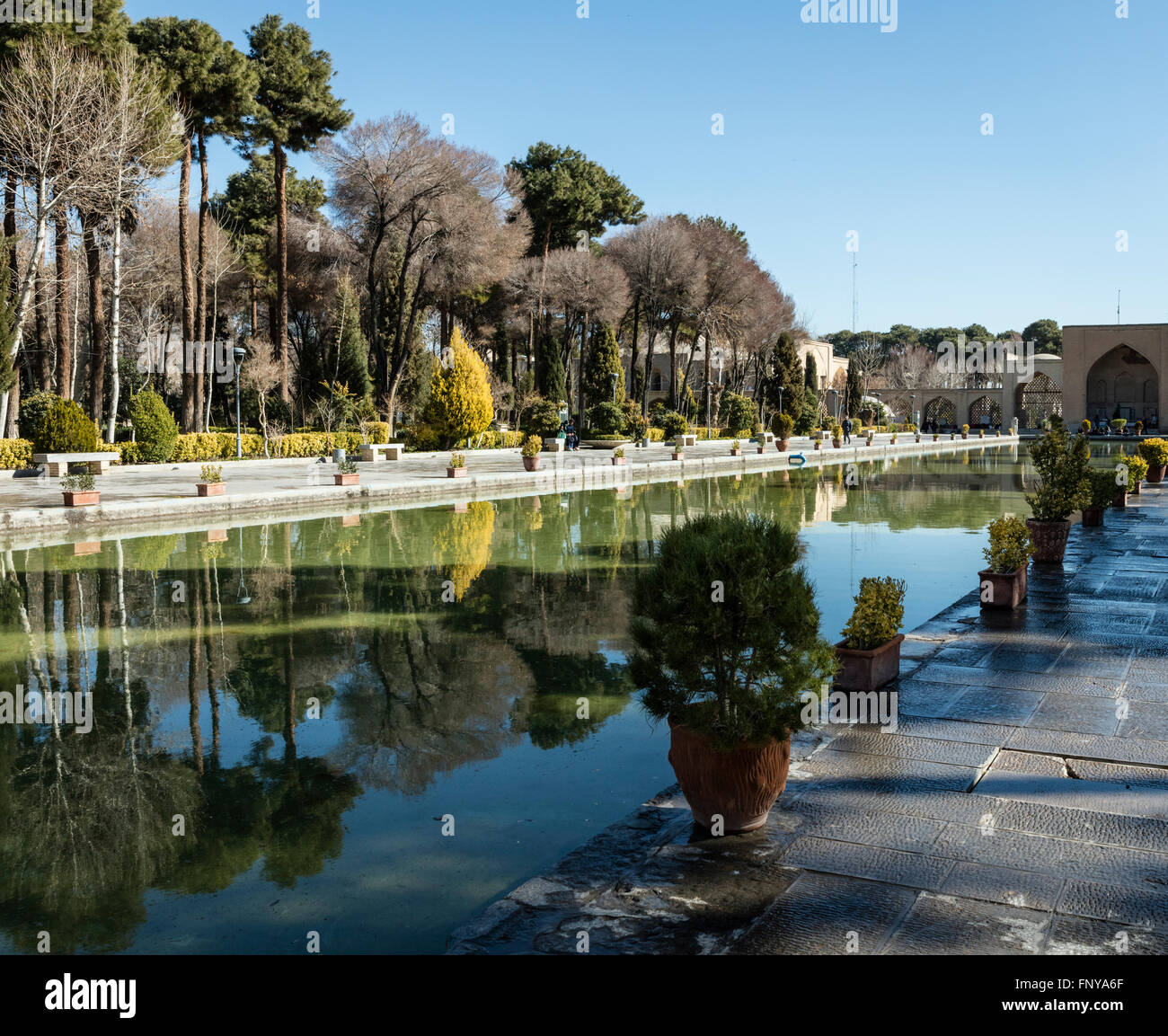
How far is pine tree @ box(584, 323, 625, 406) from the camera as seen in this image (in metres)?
38.6

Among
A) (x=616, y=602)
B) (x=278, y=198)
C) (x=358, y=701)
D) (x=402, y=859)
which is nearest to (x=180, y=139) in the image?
(x=278, y=198)

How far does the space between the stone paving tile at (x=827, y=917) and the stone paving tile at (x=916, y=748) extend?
1.42 meters

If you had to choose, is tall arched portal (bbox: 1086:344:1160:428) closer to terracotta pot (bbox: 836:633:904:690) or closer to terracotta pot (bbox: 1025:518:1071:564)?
terracotta pot (bbox: 1025:518:1071:564)

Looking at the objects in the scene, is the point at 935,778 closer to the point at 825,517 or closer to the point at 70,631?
the point at 70,631

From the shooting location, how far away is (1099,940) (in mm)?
2992

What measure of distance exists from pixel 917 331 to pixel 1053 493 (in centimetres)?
9143

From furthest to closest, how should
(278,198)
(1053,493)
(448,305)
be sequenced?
1. (448,305)
2. (278,198)
3. (1053,493)

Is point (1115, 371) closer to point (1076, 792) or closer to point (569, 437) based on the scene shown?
point (569, 437)

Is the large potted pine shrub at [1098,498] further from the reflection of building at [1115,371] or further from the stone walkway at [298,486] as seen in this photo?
the reflection of building at [1115,371]

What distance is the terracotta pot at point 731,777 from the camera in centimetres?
374

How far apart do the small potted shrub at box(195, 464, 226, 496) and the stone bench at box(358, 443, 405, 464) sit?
9.66 m

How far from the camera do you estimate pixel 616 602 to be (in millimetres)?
8930

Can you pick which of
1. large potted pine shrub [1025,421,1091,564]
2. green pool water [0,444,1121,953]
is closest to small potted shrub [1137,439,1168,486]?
green pool water [0,444,1121,953]

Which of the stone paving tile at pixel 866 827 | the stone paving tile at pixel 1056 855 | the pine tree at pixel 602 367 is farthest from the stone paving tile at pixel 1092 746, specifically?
the pine tree at pixel 602 367
